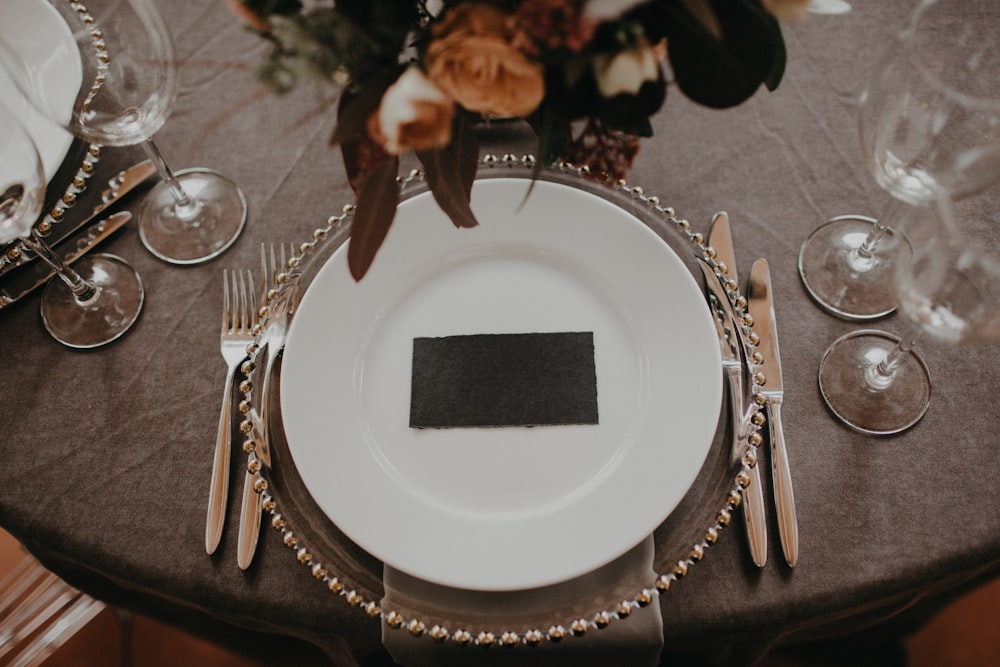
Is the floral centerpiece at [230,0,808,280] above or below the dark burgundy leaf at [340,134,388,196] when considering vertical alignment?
above

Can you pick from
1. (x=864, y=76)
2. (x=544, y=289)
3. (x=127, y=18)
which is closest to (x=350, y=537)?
(x=544, y=289)

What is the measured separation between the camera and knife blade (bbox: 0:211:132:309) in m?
0.86

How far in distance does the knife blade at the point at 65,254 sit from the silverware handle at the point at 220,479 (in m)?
0.30

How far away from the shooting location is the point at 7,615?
1.20m

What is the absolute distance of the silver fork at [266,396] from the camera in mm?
721

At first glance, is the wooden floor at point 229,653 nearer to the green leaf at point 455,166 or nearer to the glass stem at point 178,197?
the glass stem at point 178,197

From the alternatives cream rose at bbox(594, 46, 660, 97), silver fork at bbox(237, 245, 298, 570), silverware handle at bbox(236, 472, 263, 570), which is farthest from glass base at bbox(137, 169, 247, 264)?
cream rose at bbox(594, 46, 660, 97)

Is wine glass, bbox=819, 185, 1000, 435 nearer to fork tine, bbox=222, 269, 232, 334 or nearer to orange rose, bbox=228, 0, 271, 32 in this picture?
orange rose, bbox=228, 0, 271, 32

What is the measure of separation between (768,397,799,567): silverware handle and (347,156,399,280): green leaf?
0.48m

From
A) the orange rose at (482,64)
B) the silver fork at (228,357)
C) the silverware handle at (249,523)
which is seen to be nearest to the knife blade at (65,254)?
the silver fork at (228,357)

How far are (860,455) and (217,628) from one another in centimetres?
93

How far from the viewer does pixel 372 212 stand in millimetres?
597

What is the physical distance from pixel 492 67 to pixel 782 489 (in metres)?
0.55

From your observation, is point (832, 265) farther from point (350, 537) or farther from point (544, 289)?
point (350, 537)
